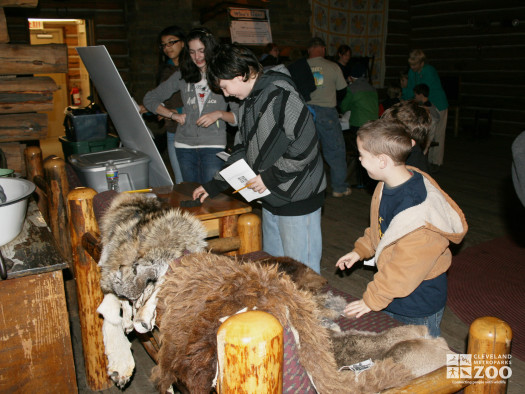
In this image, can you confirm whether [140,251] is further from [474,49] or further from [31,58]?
[474,49]

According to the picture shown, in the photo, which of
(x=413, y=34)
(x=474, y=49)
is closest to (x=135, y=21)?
(x=413, y=34)

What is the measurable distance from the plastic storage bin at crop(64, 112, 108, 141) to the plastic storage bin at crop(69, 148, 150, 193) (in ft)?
2.12

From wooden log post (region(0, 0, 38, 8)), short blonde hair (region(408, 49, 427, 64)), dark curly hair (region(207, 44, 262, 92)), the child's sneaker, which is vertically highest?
wooden log post (region(0, 0, 38, 8))

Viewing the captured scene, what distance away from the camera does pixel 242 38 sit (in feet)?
30.6

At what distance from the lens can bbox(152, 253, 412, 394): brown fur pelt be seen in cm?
115

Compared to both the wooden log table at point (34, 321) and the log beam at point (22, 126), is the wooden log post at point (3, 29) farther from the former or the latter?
the wooden log table at point (34, 321)

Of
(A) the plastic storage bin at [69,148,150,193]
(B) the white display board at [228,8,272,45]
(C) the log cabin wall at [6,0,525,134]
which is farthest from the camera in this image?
(B) the white display board at [228,8,272,45]

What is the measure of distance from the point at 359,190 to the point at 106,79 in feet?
14.8

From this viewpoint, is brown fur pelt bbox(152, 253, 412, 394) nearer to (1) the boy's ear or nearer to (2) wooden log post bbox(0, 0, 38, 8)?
(1) the boy's ear

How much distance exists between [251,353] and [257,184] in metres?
1.64

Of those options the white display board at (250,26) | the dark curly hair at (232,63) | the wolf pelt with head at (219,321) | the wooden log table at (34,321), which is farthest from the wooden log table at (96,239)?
the white display board at (250,26)

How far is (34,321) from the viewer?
2.08 metres

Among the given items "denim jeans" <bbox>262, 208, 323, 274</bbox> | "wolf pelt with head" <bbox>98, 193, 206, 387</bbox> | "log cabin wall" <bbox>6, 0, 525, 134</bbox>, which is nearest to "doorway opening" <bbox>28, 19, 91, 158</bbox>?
"log cabin wall" <bbox>6, 0, 525, 134</bbox>

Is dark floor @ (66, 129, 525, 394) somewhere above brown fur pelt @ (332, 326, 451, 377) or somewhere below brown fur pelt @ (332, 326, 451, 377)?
below
